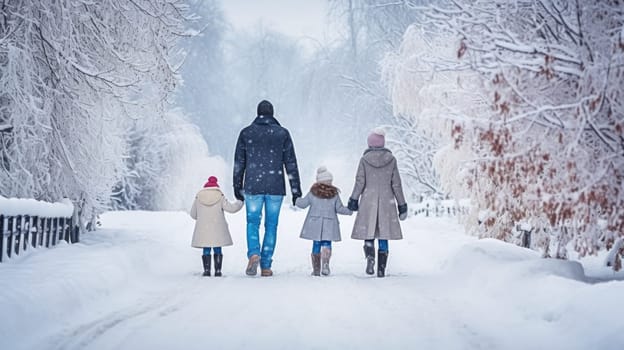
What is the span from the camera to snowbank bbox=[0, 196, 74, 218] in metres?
6.80

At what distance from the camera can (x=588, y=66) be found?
548 cm

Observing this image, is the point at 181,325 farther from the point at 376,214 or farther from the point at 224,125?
the point at 224,125

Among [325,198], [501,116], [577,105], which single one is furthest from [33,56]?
[577,105]

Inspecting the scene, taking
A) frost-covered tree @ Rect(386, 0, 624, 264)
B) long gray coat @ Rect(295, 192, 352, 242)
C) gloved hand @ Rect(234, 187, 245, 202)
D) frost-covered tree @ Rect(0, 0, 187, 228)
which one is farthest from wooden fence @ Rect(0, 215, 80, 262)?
frost-covered tree @ Rect(386, 0, 624, 264)

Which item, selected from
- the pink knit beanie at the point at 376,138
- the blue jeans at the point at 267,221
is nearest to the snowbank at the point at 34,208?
the blue jeans at the point at 267,221

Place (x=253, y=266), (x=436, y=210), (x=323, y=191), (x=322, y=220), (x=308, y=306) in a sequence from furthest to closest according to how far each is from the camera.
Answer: (x=436, y=210) → (x=323, y=191) → (x=322, y=220) → (x=253, y=266) → (x=308, y=306)

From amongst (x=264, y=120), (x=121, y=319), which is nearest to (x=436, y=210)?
(x=264, y=120)

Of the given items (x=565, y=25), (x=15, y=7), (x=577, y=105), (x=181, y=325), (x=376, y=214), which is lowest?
(x=181, y=325)

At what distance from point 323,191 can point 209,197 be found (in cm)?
161

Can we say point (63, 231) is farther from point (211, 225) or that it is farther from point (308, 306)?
point (308, 306)

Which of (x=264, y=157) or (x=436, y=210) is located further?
(x=436, y=210)

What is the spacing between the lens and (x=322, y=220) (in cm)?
909

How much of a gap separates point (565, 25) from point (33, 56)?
259 inches

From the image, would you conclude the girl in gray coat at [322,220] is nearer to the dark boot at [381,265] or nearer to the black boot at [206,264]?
the dark boot at [381,265]
